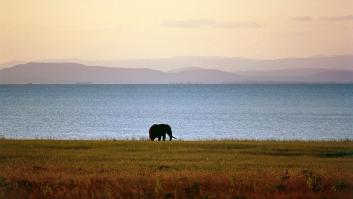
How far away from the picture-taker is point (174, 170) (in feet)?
66.2

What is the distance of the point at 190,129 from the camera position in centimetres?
7594

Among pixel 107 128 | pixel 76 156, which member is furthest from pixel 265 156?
Result: pixel 107 128

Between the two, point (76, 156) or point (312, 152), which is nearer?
point (76, 156)

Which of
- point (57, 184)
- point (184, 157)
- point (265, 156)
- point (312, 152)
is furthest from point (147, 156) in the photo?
point (57, 184)

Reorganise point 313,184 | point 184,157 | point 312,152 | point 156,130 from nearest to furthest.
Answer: point 313,184 < point 184,157 < point 312,152 < point 156,130

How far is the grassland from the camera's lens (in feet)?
49.9

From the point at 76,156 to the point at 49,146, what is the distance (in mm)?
5135

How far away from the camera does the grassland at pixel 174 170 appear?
15203mm

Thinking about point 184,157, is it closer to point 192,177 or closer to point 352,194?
point 192,177

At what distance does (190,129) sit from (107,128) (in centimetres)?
985

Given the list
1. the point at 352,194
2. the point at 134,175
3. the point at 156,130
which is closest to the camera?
the point at 352,194

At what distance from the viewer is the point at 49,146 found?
3031 centimetres

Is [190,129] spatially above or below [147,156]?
above

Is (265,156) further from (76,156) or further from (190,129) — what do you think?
(190,129)
